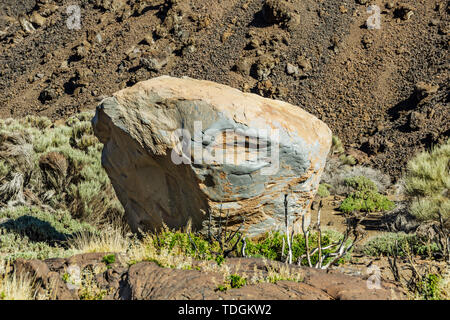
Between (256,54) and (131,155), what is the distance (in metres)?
17.0

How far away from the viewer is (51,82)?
2423cm

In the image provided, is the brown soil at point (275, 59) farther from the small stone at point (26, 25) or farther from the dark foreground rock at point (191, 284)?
the dark foreground rock at point (191, 284)

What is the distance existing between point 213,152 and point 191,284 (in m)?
2.39

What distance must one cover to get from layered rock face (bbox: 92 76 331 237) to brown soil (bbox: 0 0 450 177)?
1092 cm

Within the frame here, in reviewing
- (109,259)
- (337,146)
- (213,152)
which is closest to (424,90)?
(337,146)

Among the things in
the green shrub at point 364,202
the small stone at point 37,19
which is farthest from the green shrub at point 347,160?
the small stone at point 37,19

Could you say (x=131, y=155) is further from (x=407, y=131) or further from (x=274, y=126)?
(x=407, y=131)

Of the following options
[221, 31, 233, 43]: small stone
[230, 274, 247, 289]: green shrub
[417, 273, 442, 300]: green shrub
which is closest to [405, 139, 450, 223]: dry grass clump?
[417, 273, 442, 300]: green shrub

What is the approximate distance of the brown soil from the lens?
18812mm

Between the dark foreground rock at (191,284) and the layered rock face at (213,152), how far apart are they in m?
1.60

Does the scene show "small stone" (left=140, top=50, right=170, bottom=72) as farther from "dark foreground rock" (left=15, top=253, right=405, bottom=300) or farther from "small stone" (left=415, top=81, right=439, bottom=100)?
"dark foreground rock" (left=15, top=253, right=405, bottom=300)

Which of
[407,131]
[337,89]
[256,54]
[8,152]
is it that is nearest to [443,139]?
[407,131]

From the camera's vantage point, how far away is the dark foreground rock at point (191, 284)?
3.45 meters

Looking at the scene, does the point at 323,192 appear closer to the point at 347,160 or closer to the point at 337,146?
the point at 347,160
